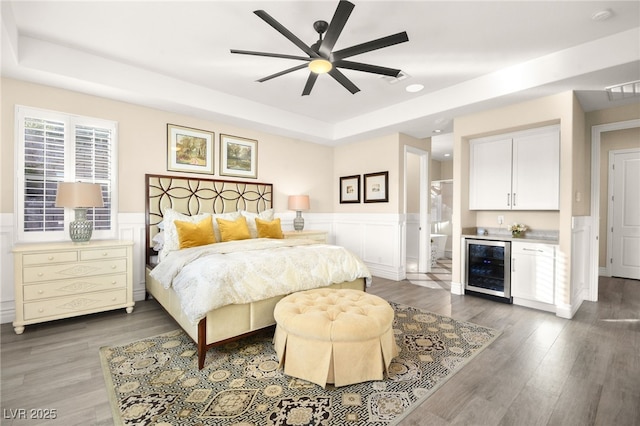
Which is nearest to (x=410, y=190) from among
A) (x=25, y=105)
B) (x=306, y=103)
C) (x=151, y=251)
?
(x=306, y=103)

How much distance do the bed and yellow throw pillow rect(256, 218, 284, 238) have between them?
36mm

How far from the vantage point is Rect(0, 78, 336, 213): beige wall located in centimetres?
319

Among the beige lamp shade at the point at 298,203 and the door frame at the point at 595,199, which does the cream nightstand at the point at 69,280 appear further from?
the door frame at the point at 595,199

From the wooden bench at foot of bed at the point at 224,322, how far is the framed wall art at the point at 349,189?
3600mm

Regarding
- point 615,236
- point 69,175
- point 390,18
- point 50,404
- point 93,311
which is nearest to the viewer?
point 50,404

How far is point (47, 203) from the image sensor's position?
3.39 metres

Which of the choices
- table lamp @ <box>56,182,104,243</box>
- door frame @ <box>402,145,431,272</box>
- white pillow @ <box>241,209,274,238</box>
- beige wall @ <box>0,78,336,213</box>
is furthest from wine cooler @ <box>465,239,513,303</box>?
table lamp @ <box>56,182,104,243</box>

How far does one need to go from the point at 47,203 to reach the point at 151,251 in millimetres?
1221

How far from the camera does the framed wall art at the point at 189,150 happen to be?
4.27 metres

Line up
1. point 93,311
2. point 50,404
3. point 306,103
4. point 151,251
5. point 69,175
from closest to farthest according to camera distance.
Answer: point 50,404, point 93,311, point 69,175, point 151,251, point 306,103

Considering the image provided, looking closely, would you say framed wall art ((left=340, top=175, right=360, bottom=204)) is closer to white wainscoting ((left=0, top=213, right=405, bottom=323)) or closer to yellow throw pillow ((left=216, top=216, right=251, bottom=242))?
white wainscoting ((left=0, top=213, right=405, bottom=323))

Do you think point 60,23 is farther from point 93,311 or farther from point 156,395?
point 156,395

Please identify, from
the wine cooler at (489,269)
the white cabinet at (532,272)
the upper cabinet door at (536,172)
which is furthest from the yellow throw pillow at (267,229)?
the upper cabinet door at (536,172)

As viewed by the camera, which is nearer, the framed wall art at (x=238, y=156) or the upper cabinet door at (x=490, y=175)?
the upper cabinet door at (x=490, y=175)
